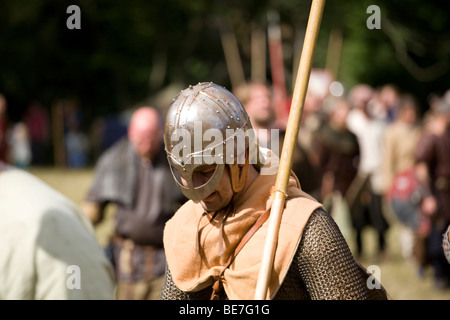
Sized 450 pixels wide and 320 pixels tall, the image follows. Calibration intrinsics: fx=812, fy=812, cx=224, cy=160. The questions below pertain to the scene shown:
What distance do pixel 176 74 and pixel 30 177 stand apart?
25.4 metres

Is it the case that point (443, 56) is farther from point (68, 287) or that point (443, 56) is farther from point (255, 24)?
point (68, 287)

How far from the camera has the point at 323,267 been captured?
2619 millimetres

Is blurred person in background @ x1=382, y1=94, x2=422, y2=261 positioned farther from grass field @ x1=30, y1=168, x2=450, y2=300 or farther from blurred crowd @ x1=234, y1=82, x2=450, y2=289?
grass field @ x1=30, y1=168, x2=450, y2=300

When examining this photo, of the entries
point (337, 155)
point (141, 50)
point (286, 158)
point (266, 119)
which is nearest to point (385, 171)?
point (337, 155)

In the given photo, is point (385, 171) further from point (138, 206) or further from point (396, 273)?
point (138, 206)

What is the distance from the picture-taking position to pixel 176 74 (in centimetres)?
2917

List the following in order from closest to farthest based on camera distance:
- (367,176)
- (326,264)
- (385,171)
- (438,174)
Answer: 1. (326,264)
2. (438,174)
3. (367,176)
4. (385,171)

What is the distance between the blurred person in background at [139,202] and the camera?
5.92 m

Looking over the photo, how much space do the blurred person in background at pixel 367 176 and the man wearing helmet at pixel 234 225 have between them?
22.5 ft

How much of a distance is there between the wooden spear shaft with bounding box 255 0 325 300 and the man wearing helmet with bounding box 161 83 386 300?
0.05 m

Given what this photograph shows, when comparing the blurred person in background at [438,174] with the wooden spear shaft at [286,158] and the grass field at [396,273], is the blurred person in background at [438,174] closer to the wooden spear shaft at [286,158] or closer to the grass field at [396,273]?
the grass field at [396,273]

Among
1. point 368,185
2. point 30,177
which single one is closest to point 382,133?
point 368,185

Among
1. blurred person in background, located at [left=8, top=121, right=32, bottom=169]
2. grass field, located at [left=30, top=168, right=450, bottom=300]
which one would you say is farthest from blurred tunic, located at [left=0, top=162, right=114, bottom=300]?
blurred person in background, located at [left=8, top=121, right=32, bottom=169]

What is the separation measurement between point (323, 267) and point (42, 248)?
1.59 m
